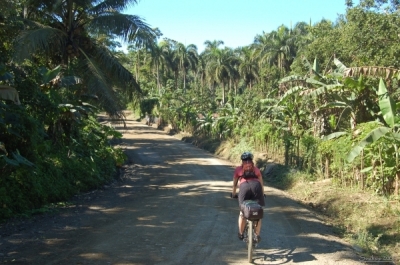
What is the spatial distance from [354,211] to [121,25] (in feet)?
33.7

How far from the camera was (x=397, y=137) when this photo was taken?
1012cm

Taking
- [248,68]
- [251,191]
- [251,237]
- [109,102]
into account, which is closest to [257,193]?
[251,191]

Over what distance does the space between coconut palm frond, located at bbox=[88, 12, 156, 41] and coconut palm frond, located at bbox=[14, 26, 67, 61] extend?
53.3 inches

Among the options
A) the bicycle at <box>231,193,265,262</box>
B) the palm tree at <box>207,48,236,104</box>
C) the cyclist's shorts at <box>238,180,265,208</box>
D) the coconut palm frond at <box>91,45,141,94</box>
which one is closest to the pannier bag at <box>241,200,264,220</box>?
the bicycle at <box>231,193,265,262</box>

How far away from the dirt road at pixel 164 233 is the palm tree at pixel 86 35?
13.1 ft

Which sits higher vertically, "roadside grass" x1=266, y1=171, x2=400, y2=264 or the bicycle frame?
the bicycle frame

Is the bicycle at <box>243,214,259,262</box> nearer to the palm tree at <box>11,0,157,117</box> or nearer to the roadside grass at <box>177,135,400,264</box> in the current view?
the roadside grass at <box>177,135,400,264</box>

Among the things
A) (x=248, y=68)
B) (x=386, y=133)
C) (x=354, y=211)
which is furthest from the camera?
(x=248, y=68)

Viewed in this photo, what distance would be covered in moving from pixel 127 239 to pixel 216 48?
196 feet

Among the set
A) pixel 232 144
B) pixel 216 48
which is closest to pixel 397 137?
pixel 232 144

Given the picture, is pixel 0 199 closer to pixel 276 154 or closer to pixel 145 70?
pixel 276 154

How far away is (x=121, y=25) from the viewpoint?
15.3 m

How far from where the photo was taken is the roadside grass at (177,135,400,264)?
8.25m

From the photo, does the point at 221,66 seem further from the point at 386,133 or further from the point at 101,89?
the point at 386,133
